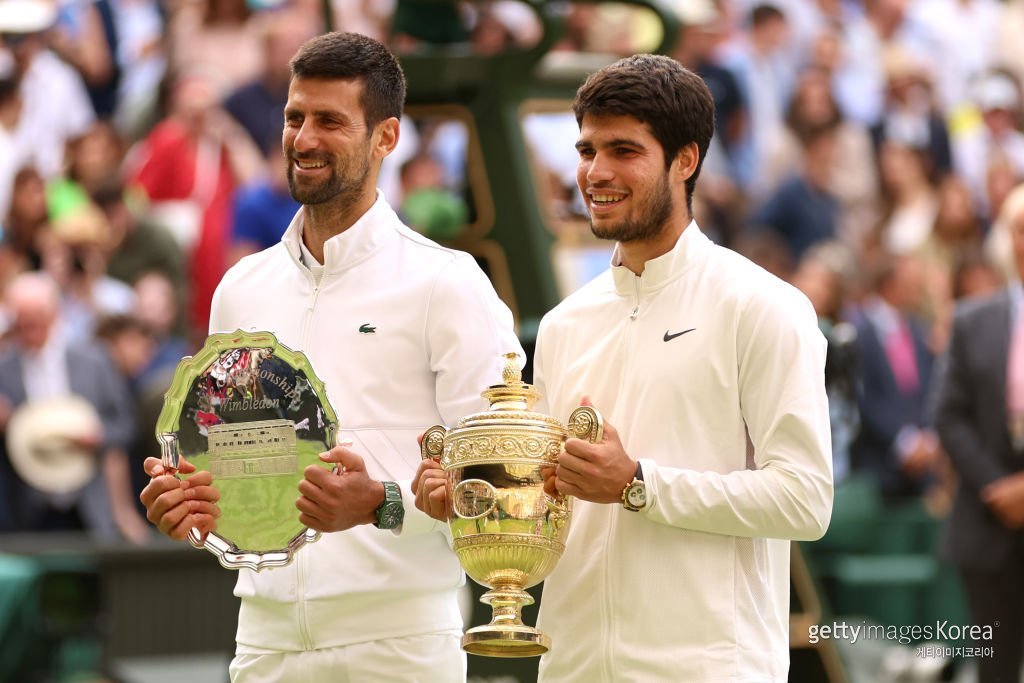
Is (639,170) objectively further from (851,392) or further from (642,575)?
(851,392)

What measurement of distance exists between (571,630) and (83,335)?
23.5ft

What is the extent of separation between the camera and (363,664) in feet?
14.7

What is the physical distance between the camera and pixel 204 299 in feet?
36.8

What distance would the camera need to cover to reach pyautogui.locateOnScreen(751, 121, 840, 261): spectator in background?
43.4 ft

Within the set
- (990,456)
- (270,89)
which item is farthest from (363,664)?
(270,89)

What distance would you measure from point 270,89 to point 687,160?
829 cm

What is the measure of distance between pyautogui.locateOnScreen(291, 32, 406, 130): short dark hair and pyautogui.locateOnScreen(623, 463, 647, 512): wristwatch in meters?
1.15

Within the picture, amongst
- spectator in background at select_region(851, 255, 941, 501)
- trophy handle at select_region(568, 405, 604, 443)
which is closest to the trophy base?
trophy handle at select_region(568, 405, 604, 443)

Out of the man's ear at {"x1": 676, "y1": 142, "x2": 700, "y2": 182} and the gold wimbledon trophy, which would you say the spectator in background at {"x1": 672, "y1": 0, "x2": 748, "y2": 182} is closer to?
the man's ear at {"x1": 676, "y1": 142, "x2": 700, "y2": 182}

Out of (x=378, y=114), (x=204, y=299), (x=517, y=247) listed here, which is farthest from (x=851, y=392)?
(x=378, y=114)

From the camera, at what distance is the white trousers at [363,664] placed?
4.48m

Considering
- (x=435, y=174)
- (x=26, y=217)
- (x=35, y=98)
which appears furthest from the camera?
(x=35, y=98)

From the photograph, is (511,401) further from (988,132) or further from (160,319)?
(988,132)

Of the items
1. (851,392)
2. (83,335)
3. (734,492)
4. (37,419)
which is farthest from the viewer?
(83,335)
